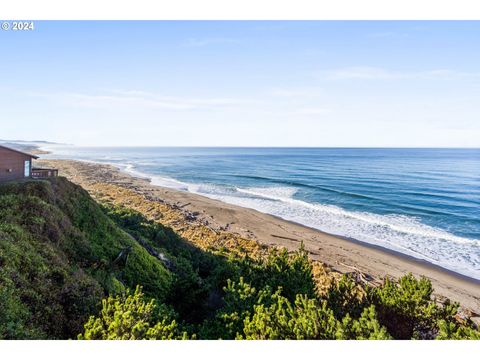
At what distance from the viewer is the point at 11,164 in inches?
803

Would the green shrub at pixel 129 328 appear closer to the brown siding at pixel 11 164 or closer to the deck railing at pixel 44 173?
the brown siding at pixel 11 164

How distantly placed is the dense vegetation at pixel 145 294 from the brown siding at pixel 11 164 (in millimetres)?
4701

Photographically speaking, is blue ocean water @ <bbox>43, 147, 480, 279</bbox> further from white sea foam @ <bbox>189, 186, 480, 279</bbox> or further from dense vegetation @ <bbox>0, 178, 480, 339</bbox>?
dense vegetation @ <bbox>0, 178, 480, 339</bbox>

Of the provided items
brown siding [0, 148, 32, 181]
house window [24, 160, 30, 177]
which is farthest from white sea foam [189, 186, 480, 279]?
brown siding [0, 148, 32, 181]

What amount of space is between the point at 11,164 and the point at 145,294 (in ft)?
48.2

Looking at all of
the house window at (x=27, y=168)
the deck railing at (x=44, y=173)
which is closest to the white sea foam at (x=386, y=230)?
the deck railing at (x=44, y=173)

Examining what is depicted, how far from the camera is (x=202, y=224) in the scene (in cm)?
3316

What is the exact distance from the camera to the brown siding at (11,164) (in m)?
19.9

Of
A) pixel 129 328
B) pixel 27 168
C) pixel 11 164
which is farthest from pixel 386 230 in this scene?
pixel 11 164

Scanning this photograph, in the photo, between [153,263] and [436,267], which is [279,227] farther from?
[153,263]

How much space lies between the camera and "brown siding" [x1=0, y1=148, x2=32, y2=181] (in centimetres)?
1986

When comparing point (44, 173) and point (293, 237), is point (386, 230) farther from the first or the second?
point (44, 173)

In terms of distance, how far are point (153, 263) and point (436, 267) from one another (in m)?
22.6

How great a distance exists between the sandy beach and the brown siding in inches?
552
